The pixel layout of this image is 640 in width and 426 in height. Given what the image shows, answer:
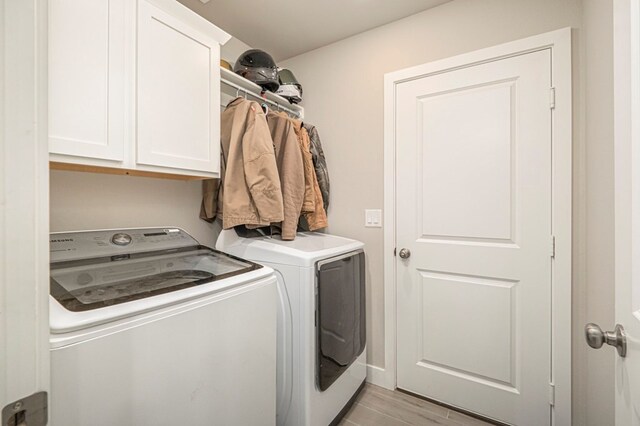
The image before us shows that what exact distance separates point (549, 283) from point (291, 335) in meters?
1.40

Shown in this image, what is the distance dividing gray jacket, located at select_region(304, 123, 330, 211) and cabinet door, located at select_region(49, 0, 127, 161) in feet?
4.00

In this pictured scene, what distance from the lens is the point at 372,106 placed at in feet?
6.60

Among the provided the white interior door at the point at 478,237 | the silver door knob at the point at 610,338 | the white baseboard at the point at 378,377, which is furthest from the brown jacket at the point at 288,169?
the silver door knob at the point at 610,338

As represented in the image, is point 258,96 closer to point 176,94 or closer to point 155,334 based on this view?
point 176,94

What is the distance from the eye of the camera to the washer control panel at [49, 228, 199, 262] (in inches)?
43.2

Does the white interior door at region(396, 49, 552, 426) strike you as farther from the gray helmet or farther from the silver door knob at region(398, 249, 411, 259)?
the gray helmet

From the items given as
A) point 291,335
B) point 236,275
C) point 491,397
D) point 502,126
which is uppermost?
point 502,126

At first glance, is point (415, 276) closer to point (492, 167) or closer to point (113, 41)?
point (492, 167)

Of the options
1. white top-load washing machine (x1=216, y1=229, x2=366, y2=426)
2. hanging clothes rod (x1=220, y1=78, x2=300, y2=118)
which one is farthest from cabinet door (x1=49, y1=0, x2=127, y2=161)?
white top-load washing machine (x1=216, y1=229, x2=366, y2=426)

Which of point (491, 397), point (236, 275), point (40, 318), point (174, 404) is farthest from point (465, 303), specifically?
point (40, 318)

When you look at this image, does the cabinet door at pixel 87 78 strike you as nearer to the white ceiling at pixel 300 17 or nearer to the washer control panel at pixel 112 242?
the washer control panel at pixel 112 242

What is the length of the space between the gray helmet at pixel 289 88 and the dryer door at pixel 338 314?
1273mm

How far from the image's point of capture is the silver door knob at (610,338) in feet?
1.97

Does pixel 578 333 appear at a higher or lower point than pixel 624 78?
lower
